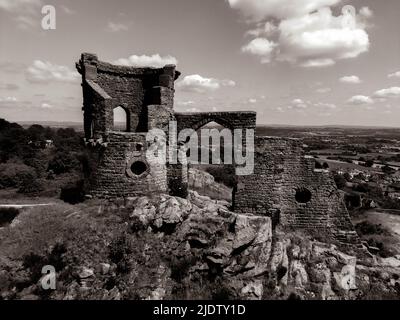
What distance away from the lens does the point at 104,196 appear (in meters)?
13.8

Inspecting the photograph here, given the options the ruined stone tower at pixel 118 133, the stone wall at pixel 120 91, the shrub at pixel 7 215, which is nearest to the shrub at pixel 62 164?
the shrub at pixel 7 215

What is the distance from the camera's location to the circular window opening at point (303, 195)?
1479cm

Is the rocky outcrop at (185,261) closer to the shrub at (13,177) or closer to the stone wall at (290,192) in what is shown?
the stone wall at (290,192)

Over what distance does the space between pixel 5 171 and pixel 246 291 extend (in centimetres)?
4303

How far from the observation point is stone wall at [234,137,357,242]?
1447 centimetres

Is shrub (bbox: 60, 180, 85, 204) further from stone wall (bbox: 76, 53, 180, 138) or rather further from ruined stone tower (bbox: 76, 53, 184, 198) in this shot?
stone wall (bbox: 76, 53, 180, 138)

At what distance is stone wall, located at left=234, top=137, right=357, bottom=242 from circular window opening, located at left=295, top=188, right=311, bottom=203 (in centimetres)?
10

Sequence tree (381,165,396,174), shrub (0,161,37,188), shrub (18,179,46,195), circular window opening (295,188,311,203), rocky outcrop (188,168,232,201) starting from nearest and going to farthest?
circular window opening (295,188,311,203), rocky outcrop (188,168,232,201), shrub (18,179,46,195), shrub (0,161,37,188), tree (381,165,396,174)

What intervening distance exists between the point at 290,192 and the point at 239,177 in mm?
2429

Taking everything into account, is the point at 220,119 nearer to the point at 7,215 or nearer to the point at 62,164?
the point at 7,215

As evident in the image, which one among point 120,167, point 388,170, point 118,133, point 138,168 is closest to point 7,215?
point 138,168

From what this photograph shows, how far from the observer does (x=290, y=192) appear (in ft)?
Result: 47.9

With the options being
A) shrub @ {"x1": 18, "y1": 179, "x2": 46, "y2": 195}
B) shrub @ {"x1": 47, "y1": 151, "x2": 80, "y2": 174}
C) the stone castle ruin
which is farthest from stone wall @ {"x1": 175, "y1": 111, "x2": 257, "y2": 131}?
shrub @ {"x1": 47, "y1": 151, "x2": 80, "y2": 174}

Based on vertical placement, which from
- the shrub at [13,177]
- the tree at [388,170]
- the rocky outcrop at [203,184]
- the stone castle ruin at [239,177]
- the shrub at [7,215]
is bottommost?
the tree at [388,170]
